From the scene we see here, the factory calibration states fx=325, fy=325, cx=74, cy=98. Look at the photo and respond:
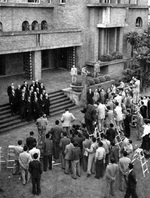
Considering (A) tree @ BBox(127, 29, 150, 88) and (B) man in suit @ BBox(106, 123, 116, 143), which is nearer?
(B) man in suit @ BBox(106, 123, 116, 143)

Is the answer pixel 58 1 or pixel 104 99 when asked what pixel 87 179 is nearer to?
pixel 104 99

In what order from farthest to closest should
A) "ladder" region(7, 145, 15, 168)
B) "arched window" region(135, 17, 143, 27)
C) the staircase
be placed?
"arched window" region(135, 17, 143, 27) → the staircase → "ladder" region(7, 145, 15, 168)

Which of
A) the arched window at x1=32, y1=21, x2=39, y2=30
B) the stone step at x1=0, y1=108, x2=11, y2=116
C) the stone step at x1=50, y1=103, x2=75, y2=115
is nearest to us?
the stone step at x1=0, y1=108, x2=11, y2=116

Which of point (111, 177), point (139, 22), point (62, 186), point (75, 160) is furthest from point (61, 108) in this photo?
point (139, 22)

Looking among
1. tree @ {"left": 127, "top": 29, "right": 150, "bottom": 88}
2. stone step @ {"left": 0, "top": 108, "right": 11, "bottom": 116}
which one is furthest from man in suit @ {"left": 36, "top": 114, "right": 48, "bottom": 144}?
tree @ {"left": 127, "top": 29, "right": 150, "bottom": 88}

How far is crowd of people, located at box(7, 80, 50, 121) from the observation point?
1903cm

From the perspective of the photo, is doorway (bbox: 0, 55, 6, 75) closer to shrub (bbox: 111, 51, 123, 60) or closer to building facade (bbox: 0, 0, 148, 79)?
building facade (bbox: 0, 0, 148, 79)

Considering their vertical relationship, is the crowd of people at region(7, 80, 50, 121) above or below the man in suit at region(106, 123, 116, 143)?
above

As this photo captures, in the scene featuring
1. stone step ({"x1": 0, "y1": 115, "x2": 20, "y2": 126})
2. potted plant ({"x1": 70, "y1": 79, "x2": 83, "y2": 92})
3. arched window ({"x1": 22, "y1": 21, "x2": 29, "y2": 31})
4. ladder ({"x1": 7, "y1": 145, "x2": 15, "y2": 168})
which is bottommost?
ladder ({"x1": 7, "y1": 145, "x2": 15, "y2": 168})

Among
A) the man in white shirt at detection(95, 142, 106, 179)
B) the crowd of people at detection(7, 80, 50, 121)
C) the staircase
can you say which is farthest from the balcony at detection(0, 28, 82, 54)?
the man in white shirt at detection(95, 142, 106, 179)

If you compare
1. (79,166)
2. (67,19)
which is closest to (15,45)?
(67,19)

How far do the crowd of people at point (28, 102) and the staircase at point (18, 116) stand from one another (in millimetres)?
379

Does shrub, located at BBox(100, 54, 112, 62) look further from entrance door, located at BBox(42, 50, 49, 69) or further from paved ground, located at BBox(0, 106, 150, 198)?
paved ground, located at BBox(0, 106, 150, 198)

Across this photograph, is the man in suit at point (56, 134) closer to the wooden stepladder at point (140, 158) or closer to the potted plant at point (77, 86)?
the wooden stepladder at point (140, 158)
